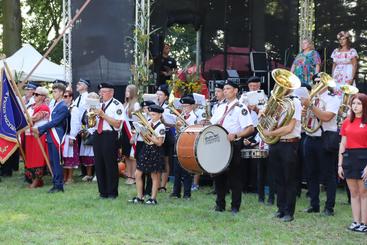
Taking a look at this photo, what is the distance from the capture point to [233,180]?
9.46 m

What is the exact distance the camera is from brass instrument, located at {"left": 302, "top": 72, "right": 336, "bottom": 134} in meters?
8.87

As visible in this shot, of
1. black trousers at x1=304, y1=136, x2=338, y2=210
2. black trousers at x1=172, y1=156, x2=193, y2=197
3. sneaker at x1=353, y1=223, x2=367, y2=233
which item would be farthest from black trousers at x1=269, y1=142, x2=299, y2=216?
black trousers at x1=172, y1=156, x2=193, y2=197

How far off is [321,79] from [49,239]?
4022mm

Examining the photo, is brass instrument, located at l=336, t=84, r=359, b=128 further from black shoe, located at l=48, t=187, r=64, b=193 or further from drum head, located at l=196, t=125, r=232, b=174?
black shoe, located at l=48, t=187, r=64, b=193

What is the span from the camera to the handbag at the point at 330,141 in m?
9.38

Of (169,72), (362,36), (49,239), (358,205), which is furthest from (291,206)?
(362,36)

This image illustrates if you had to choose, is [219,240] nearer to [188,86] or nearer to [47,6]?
[188,86]

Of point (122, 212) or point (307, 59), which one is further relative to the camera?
point (307, 59)

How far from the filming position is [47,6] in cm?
3216

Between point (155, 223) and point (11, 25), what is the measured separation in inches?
684

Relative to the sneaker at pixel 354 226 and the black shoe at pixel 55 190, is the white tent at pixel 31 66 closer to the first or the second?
the black shoe at pixel 55 190

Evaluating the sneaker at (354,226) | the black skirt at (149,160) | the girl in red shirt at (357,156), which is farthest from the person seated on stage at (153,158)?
the sneaker at (354,226)

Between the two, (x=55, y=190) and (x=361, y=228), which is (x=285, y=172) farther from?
(x=55, y=190)

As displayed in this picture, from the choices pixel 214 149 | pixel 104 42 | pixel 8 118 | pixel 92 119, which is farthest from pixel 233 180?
pixel 104 42
